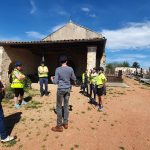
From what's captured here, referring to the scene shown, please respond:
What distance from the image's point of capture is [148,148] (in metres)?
5.38

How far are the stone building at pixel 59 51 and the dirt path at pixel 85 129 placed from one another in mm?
6737

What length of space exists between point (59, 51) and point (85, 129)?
15232mm

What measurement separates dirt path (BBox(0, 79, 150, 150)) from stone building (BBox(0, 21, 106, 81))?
674 centimetres

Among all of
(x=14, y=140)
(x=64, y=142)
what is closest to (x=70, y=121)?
(x=64, y=142)

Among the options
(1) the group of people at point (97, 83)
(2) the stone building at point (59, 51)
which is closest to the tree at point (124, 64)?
(2) the stone building at point (59, 51)

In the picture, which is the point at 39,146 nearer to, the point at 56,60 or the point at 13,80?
the point at 13,80

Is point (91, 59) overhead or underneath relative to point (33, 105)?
overhead

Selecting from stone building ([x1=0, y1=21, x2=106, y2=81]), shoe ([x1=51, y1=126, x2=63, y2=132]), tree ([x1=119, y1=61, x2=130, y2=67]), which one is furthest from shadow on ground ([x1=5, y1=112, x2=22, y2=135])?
tree ([x1=119, y1=61, x2=130, y2=67])

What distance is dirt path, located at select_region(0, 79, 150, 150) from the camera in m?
5.39

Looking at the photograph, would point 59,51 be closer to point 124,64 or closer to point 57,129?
point 57,129

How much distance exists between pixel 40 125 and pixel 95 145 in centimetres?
199

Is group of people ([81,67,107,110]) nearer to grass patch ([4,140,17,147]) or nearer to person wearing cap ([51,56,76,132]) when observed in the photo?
person wearing cap ([51,56,76,132])

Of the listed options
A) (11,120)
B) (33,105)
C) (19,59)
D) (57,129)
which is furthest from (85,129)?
(19,59)

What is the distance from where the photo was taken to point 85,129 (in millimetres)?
6395
